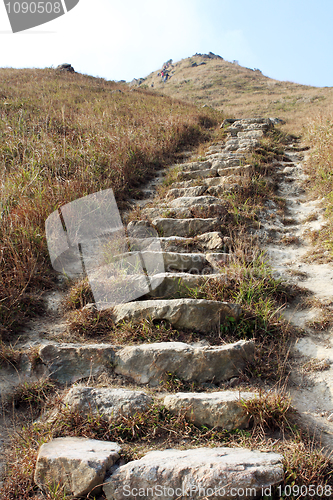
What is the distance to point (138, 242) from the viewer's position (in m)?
4.40

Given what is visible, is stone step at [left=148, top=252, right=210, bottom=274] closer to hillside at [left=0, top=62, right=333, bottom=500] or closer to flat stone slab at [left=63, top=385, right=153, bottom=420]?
hillside at [left=0, top=62, right=333, bottom=500]

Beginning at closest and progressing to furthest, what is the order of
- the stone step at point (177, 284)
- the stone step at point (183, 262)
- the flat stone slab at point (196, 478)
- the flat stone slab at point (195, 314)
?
the flat stone slab at point (196, 478)
the flat stone slab at point (195, 314)
the stone step at point (177, 284)
the stone step at point (183, 262)

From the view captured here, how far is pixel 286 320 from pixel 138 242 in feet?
7.19

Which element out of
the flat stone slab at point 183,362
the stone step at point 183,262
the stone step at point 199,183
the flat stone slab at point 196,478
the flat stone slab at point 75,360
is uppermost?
the stone step at point 199,183

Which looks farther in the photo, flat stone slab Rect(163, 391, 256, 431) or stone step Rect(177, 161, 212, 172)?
stone step Rect(177, 161, 212, 172)

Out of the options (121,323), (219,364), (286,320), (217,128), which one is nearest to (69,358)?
(121,323)

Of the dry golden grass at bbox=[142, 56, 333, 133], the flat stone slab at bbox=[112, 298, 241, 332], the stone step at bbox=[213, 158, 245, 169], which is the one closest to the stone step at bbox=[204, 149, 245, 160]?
the stone step at bbox=[213, 158, 245, 169]

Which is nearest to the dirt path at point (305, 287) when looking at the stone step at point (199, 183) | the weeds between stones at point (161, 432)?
the weeds between stones at point (161, 432)

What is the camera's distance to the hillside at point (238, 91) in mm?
18500

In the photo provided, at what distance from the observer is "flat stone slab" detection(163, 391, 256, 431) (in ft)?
7.08

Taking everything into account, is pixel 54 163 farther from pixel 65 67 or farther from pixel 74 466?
pixel 65 67

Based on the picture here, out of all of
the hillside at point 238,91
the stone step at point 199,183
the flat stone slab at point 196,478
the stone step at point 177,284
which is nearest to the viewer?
the flat stone slab at point 196,478

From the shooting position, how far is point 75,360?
105 inches

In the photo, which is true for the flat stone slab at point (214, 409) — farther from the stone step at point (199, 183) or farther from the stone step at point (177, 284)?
the stone step at point (199, 183)
